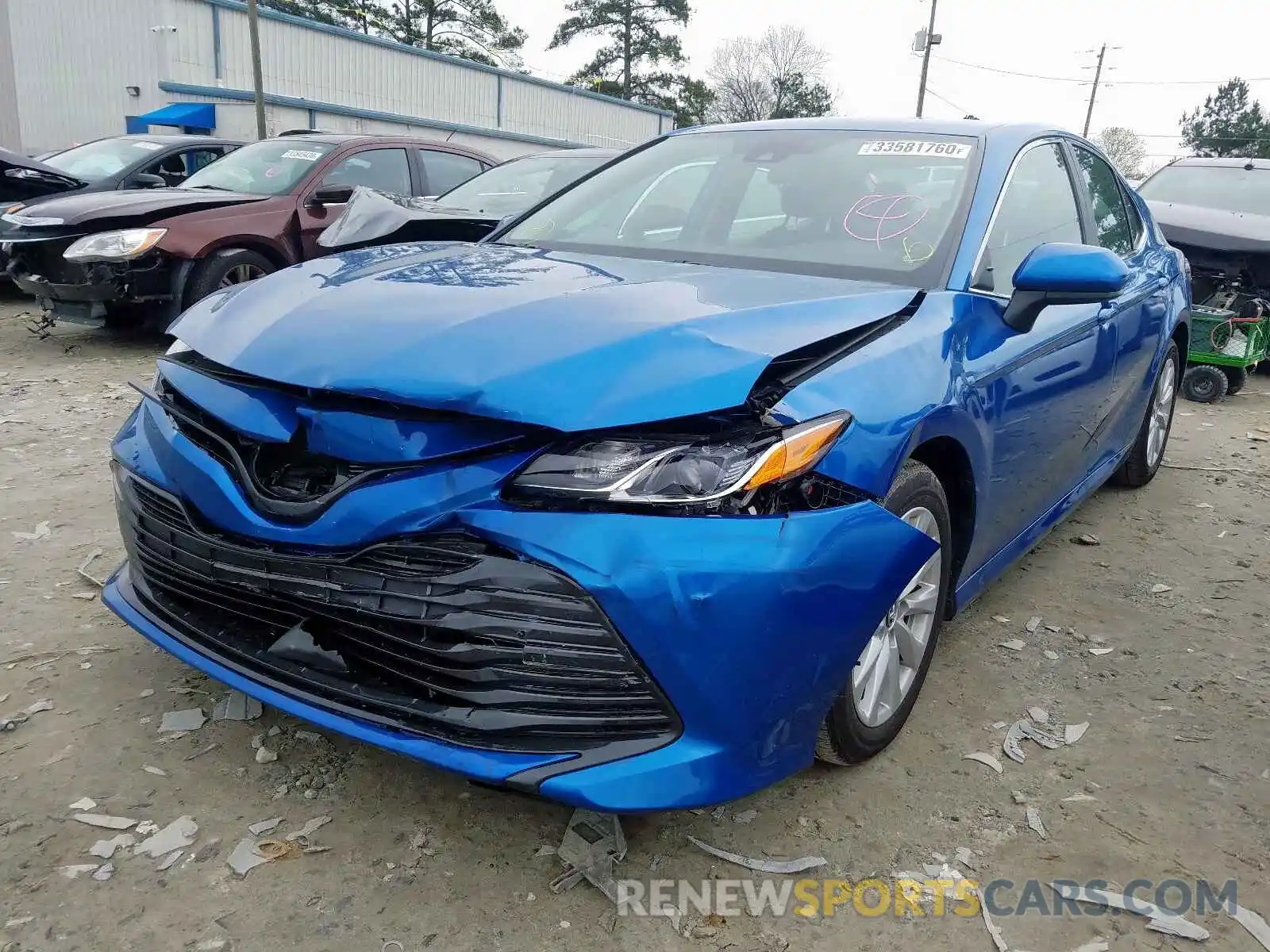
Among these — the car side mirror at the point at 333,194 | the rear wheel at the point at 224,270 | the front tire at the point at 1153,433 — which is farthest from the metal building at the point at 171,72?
the front tire at the point at 1153,433

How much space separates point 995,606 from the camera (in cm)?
348

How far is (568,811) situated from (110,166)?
835cm

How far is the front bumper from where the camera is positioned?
1723 mm

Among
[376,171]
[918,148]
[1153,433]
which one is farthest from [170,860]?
[376,171]

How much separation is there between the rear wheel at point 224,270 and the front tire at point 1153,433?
5.22m

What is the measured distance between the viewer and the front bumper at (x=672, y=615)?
5.65 feet

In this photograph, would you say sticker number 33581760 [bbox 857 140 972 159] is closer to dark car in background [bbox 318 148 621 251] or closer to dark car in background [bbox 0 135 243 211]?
dark car in background [bbox 318 148 621 251]

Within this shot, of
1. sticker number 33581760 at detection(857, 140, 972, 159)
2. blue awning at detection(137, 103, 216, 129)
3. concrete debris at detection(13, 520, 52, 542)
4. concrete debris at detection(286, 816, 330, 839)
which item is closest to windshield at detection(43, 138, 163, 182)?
concrete debris at detection(13, 520, 52, 542)

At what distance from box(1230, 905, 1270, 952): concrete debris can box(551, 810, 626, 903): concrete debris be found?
1.25 metres

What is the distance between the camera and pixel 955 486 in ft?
8.38

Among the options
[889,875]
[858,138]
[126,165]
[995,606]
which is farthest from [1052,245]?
[126,165]

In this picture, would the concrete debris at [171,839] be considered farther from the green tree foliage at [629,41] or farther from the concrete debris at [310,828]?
the green tree foliage at [629,41]

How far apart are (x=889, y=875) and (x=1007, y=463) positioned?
1.22 m

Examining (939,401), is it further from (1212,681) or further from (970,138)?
(1212,681)
